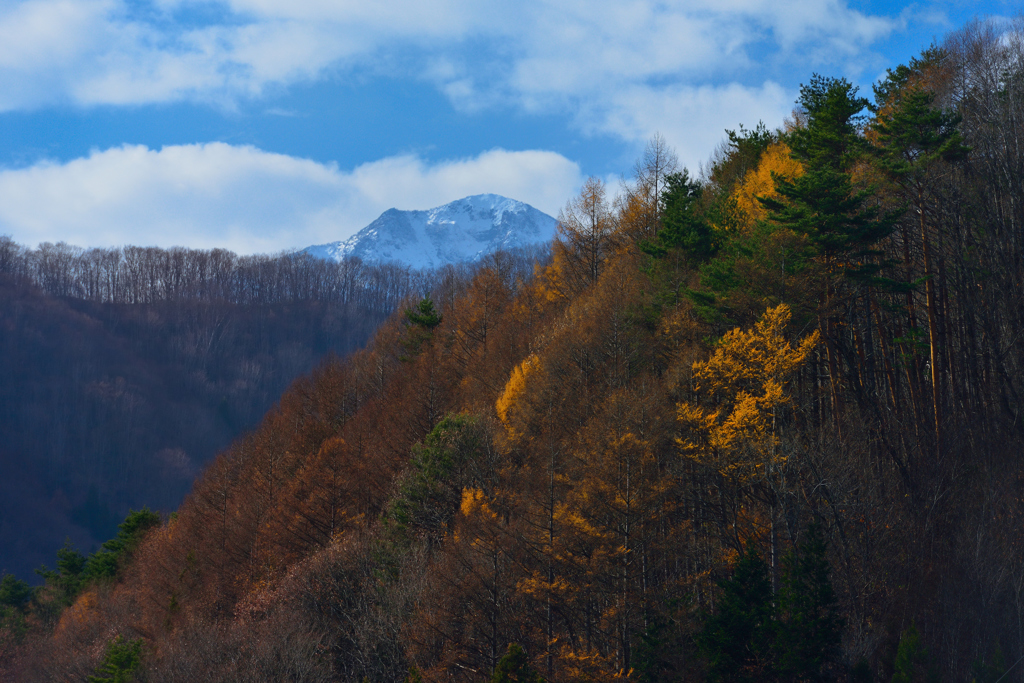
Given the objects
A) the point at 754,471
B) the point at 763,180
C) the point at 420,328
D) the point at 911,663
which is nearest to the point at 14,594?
the point at 420,328

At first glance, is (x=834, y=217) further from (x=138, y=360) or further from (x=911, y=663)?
(x=138, y=360)

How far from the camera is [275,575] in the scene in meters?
39.8

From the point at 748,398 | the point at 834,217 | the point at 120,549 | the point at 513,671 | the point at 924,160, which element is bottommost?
the point at 120,549

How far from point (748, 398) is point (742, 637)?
7.48m

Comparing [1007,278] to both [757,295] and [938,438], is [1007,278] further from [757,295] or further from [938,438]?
[757,295]

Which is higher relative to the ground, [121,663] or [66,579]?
[121,663]

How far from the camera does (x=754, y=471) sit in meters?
24.9

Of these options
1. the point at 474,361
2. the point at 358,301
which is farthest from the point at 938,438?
the point at 358,301

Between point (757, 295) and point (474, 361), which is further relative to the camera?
point (474, 361)

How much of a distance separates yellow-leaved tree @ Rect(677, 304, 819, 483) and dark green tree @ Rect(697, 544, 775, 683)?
172 inches

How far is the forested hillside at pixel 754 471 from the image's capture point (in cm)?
2388

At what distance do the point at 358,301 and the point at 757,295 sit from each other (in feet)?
467

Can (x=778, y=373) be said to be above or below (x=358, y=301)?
below

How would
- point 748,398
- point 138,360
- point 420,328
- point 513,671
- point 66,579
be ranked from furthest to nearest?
1. point 138,360
2. point 66,579
3. point 420,328
4. point 748,398
5. point 513,671
